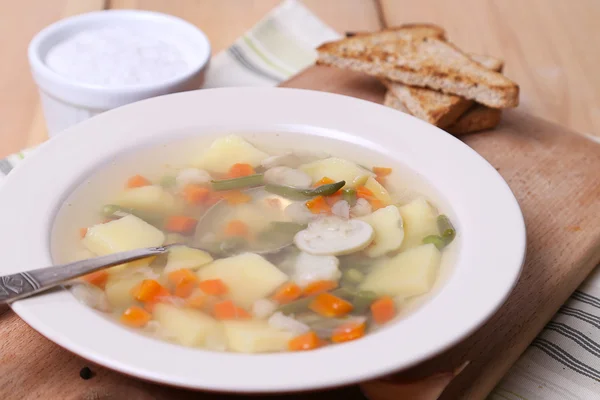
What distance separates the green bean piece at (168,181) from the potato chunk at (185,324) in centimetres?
61

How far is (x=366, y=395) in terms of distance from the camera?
69.2 inches

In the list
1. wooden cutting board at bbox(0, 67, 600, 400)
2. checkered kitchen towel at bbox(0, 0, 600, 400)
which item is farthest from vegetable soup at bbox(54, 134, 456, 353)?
checkered kitchen towel at bbox(0, 0, 600, 400)

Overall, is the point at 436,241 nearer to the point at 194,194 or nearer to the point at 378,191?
the point at 378,191

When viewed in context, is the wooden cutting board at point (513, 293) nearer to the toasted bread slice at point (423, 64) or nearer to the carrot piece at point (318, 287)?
the toasted bread slice at point (423, 64)

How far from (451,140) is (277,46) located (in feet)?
5.38

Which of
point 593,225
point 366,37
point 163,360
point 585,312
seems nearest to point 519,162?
point 593,225

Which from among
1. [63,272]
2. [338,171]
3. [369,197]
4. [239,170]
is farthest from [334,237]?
[63,272]

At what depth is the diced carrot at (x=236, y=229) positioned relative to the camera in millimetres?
2111

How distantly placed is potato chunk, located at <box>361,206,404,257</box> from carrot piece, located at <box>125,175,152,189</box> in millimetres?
727

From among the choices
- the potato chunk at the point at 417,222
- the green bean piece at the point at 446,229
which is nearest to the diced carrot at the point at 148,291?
the potato chunk at the point at 417,222

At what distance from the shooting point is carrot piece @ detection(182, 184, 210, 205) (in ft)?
7.31

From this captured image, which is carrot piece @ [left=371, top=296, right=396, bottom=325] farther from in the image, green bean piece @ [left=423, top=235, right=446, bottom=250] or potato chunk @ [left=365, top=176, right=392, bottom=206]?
potato chunk @ [left=365, top=176, right=392, bottom=206]

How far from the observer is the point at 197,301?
1815 mm

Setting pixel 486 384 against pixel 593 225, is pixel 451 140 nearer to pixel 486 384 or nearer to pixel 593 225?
pixel 593 225
